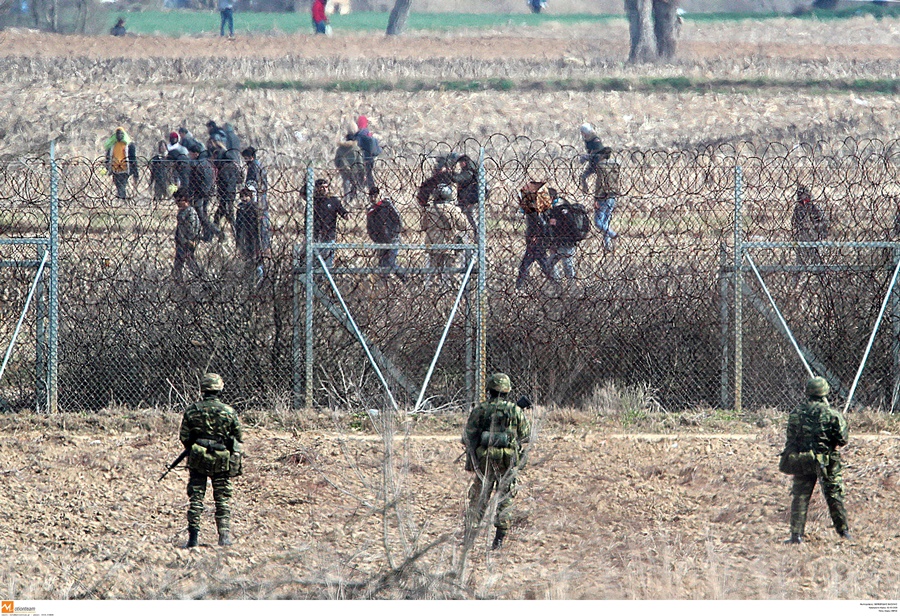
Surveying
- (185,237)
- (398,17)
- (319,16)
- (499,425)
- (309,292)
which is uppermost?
(398,17)

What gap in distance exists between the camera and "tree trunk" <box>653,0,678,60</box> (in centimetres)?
3828

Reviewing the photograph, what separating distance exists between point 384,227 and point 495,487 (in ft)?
11.4

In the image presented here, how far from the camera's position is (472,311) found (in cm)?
972

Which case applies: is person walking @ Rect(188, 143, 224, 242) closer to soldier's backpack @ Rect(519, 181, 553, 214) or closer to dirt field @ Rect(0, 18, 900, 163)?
soldier's backpack @ Rect(519, 181, 553, 214)

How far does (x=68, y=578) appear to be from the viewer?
6359mm

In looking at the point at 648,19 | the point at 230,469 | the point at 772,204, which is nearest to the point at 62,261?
the point at 230,469

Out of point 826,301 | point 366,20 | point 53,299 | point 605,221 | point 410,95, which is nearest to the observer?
point 53,299

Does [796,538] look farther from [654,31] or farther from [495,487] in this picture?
[654,31]

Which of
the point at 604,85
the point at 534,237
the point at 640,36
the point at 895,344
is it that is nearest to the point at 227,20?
the point at 604,85

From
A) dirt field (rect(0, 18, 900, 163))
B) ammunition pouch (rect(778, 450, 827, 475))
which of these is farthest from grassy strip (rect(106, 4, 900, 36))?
ammunition pouch (rect(778, 450, 827, 475))

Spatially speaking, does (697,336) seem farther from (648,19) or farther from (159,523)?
(648,19)

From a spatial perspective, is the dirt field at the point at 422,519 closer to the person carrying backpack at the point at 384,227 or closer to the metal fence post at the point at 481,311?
the metal fence post at the point at 481,311

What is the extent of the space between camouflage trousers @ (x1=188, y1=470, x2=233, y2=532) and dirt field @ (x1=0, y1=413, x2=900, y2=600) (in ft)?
0.54
